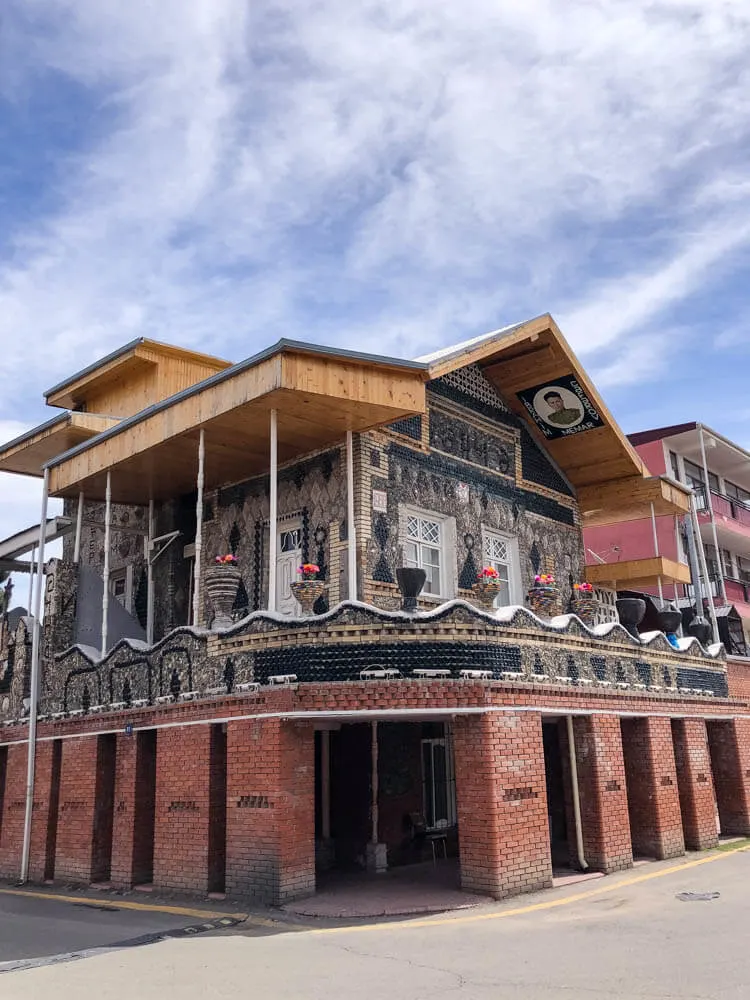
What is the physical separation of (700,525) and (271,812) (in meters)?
23.3

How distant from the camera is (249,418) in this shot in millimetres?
12734

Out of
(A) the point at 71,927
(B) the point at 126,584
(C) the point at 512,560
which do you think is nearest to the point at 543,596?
(C) the point at 512,560

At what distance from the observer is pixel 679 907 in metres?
9.88

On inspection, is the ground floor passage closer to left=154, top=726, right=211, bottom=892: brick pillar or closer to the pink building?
left=154, top=726, right=211, bottom=892: brick pillar

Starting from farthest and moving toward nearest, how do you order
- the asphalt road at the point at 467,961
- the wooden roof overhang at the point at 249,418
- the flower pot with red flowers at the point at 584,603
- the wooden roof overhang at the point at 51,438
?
the wooden roof overhang at the point at 51,438, the flower pot with red flowers at the point at 584,603, the wooden roof overhang at the point at 249,418, the asphalt road at the point at 467,961

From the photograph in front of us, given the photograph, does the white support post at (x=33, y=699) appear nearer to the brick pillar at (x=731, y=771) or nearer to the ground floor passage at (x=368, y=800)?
the ground floor passage at (x=368, y=800)

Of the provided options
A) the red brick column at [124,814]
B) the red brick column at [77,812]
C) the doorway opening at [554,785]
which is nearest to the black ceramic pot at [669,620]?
the doorway opening at [554,785]

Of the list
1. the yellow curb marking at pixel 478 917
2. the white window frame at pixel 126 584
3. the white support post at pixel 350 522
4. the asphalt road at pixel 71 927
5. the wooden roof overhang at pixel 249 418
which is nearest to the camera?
the asphalt road at pixel 71 927

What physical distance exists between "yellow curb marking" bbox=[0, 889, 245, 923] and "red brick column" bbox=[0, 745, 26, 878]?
90 cm

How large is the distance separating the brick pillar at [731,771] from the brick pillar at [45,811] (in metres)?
11.8

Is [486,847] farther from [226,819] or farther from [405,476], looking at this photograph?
[405,476]

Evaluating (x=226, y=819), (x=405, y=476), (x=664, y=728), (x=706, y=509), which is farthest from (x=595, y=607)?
(x=706, y=509)

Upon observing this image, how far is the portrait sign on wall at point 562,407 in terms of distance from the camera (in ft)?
55.9

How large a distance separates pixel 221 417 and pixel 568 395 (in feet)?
24.8
